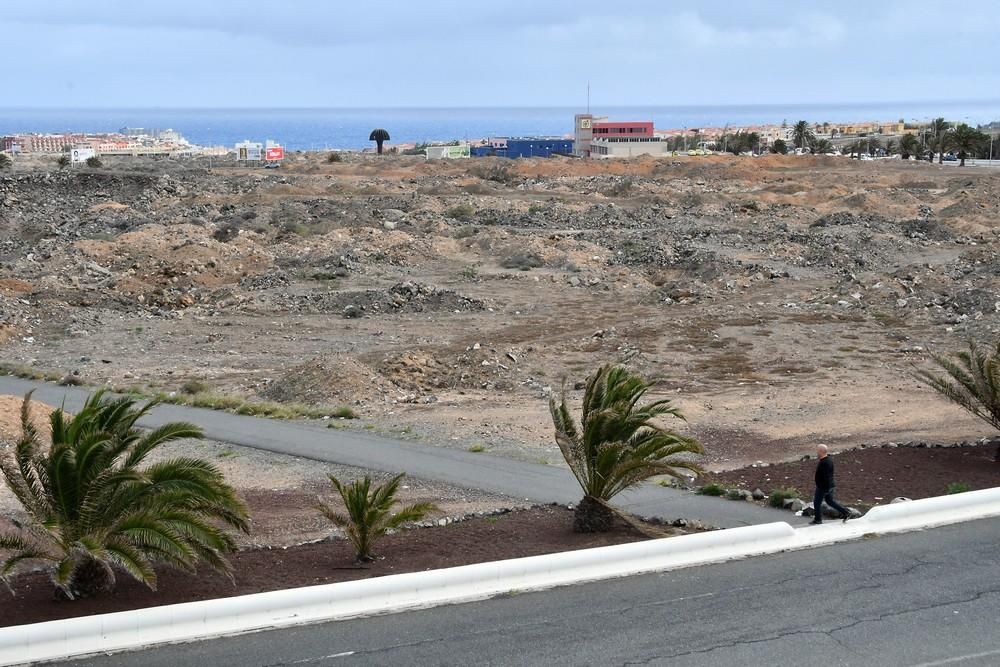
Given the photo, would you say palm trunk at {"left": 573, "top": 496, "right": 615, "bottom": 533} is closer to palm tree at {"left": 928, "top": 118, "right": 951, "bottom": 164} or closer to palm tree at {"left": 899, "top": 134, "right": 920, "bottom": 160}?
palm tree at {"left": 928, "top": 118, "right": 951, "bottom": 164}

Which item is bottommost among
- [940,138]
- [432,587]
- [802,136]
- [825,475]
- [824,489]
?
[432,587]

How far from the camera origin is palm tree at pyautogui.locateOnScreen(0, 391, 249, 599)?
9.29m

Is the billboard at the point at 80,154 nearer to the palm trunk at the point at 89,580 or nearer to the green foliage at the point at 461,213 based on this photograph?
the green foliage at the point at 461,213

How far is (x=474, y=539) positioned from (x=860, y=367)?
16.1 m

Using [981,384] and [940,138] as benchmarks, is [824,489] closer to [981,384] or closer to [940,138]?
[981,384]

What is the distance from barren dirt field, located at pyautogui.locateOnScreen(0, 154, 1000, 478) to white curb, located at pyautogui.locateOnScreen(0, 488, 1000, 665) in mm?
5127

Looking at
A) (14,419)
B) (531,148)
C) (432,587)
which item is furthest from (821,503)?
(531,148)

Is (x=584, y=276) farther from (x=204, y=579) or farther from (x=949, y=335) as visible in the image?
(x=204, y=579)

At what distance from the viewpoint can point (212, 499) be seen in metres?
10.2

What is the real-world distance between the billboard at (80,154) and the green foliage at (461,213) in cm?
6930

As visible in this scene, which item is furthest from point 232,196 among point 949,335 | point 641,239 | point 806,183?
point 949,335

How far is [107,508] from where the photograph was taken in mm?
9922

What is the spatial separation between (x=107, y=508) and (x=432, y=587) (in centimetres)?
304

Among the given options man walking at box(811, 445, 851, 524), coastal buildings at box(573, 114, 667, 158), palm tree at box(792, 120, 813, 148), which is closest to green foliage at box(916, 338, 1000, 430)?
man walking at box(811, 445, 851, 524)
